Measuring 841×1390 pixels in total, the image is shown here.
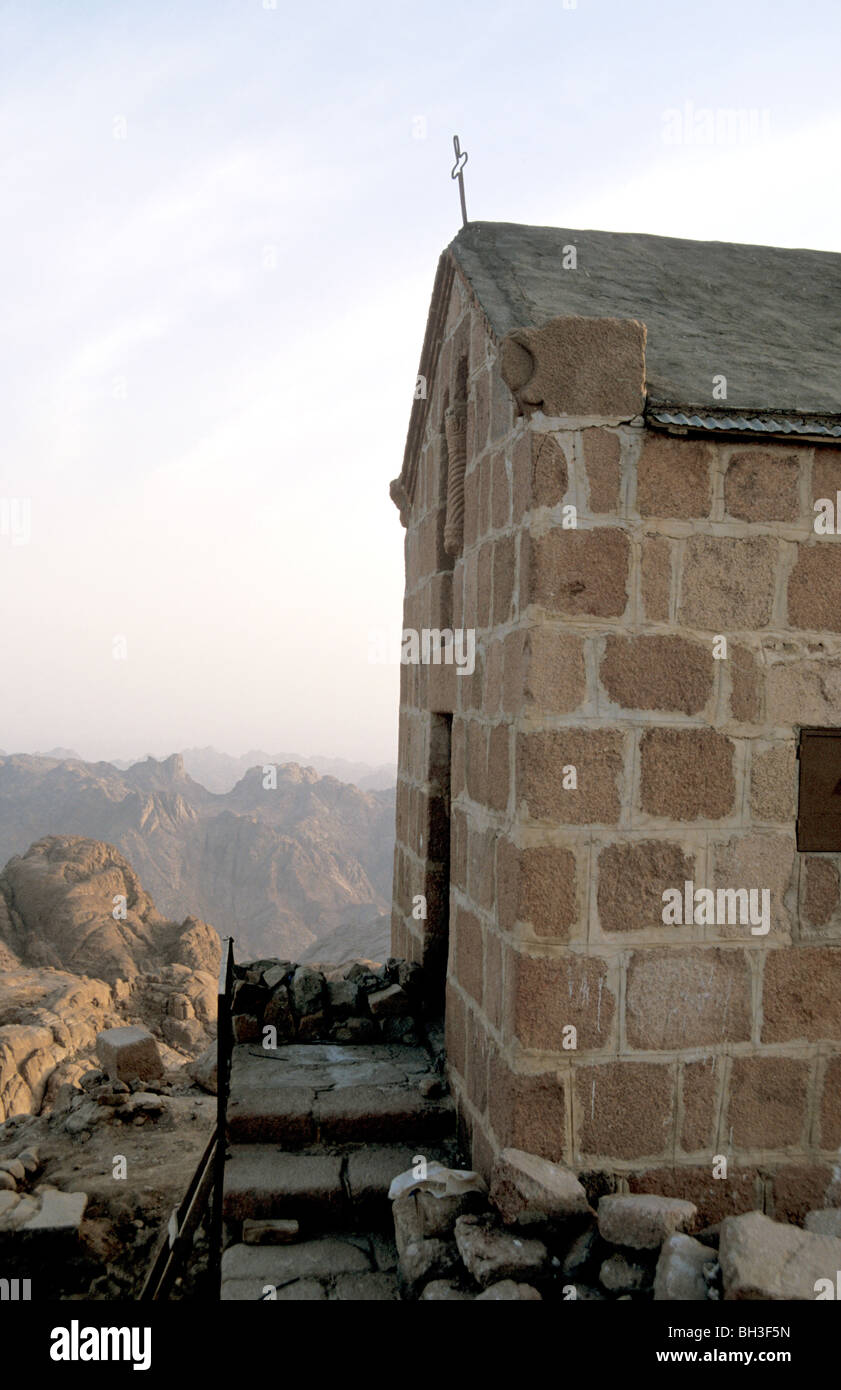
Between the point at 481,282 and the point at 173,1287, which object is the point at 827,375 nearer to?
the point at 481,282

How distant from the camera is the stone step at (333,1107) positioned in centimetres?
459

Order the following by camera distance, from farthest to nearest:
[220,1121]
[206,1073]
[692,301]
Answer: [206,1073], [692,301], [220,1121]

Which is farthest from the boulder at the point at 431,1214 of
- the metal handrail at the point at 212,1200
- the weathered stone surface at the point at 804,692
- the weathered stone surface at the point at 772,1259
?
the weathered stone surface at the point at 804,692

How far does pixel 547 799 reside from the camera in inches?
143

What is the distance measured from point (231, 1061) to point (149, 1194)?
183cm

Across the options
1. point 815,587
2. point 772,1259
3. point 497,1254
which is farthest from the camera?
point 815,587

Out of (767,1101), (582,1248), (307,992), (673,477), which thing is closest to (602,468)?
(673,477)

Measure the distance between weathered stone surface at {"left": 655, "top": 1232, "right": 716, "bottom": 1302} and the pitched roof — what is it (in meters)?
2.90

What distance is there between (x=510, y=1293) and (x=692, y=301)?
4.41 metres

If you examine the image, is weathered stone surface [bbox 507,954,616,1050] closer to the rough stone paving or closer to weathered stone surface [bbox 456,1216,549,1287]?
weathered stone surface [bbox 456,1216,549,1287]

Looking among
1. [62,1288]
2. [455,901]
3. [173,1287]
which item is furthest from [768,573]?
[62,1288]

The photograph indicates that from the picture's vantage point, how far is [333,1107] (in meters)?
4.66

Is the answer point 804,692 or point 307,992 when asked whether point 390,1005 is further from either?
point 804,692

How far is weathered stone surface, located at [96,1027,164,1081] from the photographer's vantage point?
28.9ft
